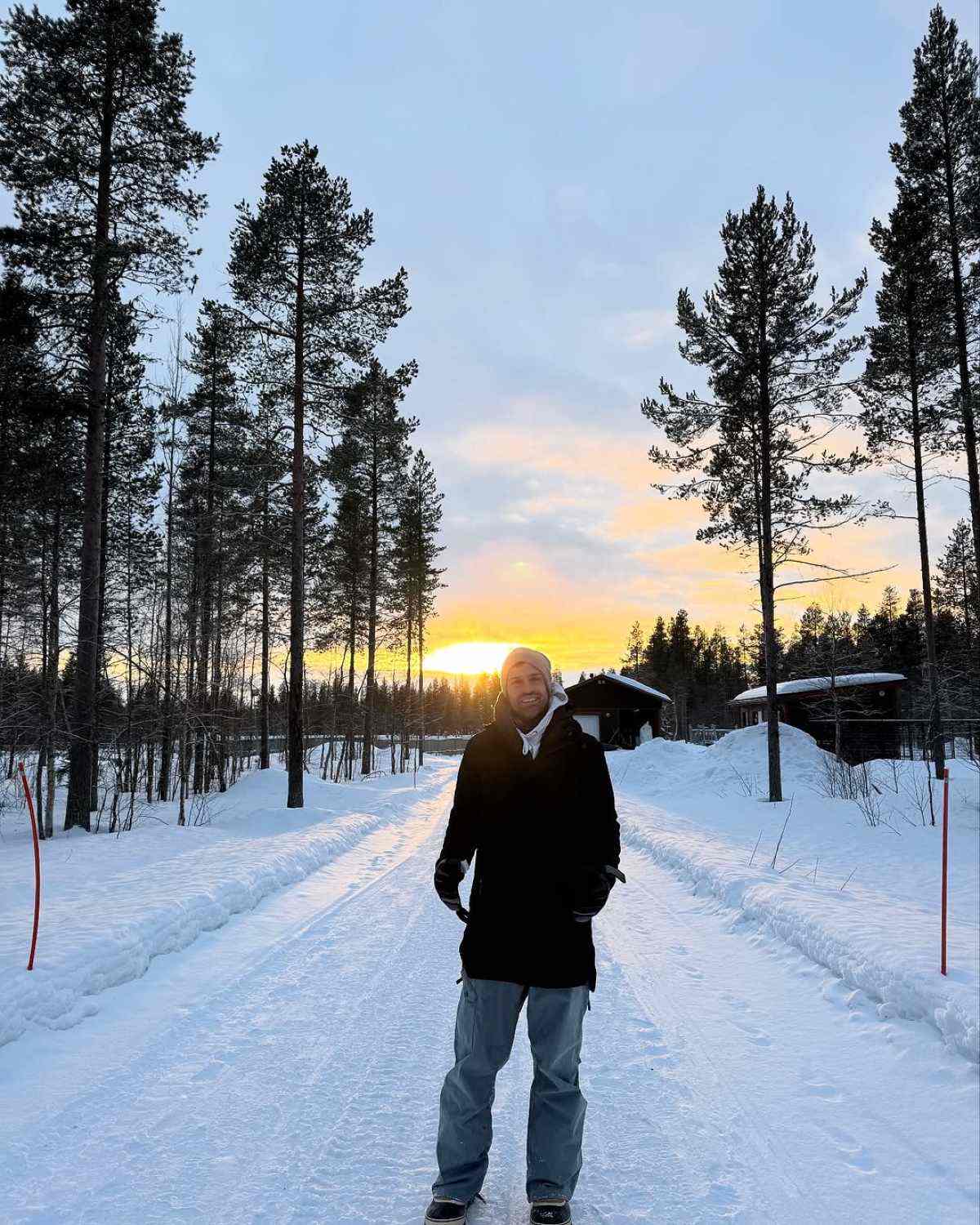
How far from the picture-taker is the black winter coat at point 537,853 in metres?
2.77

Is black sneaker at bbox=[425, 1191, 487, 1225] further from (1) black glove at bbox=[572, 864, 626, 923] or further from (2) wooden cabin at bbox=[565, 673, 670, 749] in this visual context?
(2) wooden cabin at bbox=[565, 673, 670, 749]

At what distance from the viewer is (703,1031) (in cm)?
465

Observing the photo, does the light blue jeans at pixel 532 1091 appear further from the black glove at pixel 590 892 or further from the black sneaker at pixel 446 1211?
the black glove at pixel 590 892

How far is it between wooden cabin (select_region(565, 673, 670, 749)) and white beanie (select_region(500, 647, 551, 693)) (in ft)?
132

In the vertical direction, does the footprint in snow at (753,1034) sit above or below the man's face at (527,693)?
below

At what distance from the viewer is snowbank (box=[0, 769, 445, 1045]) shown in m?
4.93

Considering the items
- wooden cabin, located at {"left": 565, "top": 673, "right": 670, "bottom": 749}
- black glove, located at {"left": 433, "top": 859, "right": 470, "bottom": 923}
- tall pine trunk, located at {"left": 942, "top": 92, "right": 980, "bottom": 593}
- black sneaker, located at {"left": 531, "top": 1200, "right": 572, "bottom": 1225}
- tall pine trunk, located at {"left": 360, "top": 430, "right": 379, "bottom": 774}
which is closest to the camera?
black sneaker, located at {"left": 531, "top": 1200, "right": 572, "bottom": 1225}

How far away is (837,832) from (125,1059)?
11218mm

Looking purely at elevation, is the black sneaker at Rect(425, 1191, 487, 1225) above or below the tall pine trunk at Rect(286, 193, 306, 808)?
below

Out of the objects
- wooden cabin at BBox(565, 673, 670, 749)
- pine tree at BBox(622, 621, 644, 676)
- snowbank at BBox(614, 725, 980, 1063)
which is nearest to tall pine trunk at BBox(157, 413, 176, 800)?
snowbank at BBox(614, 725, 980, 1063)

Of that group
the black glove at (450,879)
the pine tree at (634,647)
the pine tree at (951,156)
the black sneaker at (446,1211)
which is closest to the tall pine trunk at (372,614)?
the pine tree at (951,156)

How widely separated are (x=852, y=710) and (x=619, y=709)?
1467cm

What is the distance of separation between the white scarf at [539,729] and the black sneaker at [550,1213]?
1.62 m

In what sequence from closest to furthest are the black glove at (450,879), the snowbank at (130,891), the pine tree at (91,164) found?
the black glove at (450,879) → the snowbank at (130,891) → the pine tree at (91,164)
